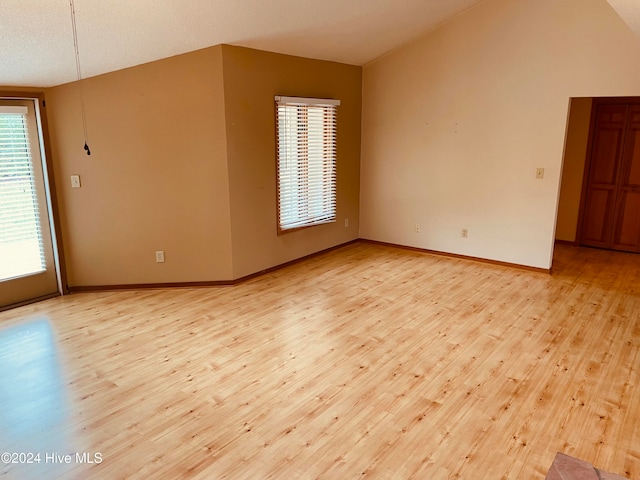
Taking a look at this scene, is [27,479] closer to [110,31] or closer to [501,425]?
[501,425]

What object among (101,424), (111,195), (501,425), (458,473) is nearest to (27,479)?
(101,424)

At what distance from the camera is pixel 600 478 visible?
1.88 meters

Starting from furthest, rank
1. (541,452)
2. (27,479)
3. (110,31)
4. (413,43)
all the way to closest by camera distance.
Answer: (413,43) → (110,31) → (541,452) → (27,479)

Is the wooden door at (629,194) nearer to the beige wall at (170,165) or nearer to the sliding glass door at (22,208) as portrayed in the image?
the beige wall at (170,165)

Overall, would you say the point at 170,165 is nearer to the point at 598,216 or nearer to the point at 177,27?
the point at 177,27

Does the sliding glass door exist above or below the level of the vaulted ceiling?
below

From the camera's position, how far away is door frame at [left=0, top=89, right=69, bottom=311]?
410 cm

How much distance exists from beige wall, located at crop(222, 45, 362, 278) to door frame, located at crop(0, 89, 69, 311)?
1.68 m

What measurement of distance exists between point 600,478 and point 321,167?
4.49 m

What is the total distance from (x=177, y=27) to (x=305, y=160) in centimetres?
223

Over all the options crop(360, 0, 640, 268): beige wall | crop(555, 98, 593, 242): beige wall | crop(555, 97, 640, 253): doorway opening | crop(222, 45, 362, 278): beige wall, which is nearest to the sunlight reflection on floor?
crop(222, 45, 362, 278): beige wall

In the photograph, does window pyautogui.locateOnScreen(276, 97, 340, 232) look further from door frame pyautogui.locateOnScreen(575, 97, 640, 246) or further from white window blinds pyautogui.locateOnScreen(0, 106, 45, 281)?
door frame pyautogui.locateOnScreen(575, 97, 640, 246)

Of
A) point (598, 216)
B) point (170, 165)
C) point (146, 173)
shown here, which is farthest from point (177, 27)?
point (598, 216)

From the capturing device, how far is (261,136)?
494 cm
